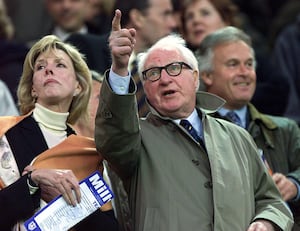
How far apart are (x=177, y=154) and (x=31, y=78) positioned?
922 millimetres

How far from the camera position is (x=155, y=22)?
313 inches

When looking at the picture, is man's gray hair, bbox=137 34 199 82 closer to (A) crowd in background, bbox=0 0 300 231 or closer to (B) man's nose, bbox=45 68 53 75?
(B) man's nose, bbox=45 68 53 75

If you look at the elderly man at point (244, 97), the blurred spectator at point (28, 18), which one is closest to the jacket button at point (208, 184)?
the elderly man at point (244, 97)

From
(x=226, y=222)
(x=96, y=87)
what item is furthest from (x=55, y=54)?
A: (x=226, y=222)

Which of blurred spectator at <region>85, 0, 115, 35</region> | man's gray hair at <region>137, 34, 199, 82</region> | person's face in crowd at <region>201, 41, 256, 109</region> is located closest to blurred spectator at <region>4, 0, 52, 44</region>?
blurred spectator at <region>85, 0, 115, 35</region>

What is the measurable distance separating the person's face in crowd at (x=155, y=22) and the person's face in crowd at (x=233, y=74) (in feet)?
3.89

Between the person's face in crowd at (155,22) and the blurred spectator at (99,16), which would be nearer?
the person's face in crowd at (155,22)

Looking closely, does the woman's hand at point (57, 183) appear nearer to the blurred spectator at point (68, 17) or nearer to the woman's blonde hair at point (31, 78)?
the woman's blonde hair at point (31, 78)

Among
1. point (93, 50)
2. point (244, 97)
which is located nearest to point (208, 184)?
point (244, 97)

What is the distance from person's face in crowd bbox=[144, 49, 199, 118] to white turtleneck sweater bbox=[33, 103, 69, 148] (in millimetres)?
525

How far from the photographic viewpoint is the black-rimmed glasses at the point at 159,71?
5.52m

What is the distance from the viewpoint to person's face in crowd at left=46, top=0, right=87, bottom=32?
820 centimetres

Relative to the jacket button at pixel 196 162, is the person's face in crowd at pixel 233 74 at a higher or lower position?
higher

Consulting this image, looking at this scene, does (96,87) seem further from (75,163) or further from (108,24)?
(108,24)
